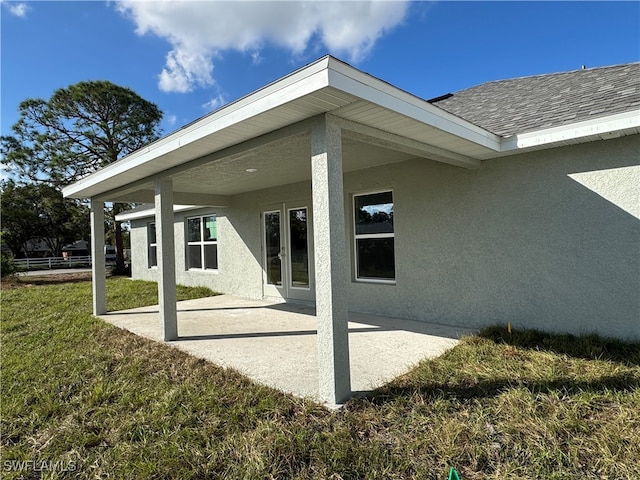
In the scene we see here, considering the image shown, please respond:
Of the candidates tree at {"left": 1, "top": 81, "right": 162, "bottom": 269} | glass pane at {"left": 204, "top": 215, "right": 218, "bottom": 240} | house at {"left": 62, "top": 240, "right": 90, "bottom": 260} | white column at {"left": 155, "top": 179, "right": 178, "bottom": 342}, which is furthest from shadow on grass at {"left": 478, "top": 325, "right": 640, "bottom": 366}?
house at {"left": 62, "top": 240, "right": 90, "bottom": 260}

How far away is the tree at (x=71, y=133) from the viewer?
68.1 feet

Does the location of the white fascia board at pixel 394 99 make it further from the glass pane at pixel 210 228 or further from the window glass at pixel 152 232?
the window glass at pixel 152 232

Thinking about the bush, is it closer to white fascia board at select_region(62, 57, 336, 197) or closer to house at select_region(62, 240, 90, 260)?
white fascia board at select_region(62, 57, 336, 197)

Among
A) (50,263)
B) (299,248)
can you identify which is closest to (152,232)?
(299,248)

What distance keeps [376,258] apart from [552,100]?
400 centimetres

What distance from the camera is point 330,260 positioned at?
3184mm

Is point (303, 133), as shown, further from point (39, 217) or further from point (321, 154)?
point (39, 217)

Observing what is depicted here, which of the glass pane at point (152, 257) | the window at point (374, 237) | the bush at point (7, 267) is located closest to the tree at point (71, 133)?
the bush at point (7, 267)

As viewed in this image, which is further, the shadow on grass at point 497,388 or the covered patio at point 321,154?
the shadow on grass at point 497,388

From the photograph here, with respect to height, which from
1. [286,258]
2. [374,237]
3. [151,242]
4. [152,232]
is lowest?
[286,258]

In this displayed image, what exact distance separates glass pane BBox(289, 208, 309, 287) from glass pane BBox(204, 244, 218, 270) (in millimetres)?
3722

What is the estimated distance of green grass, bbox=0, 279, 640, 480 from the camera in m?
2.42

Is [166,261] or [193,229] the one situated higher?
[193,229]

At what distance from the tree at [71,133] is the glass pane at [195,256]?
10521 mm
